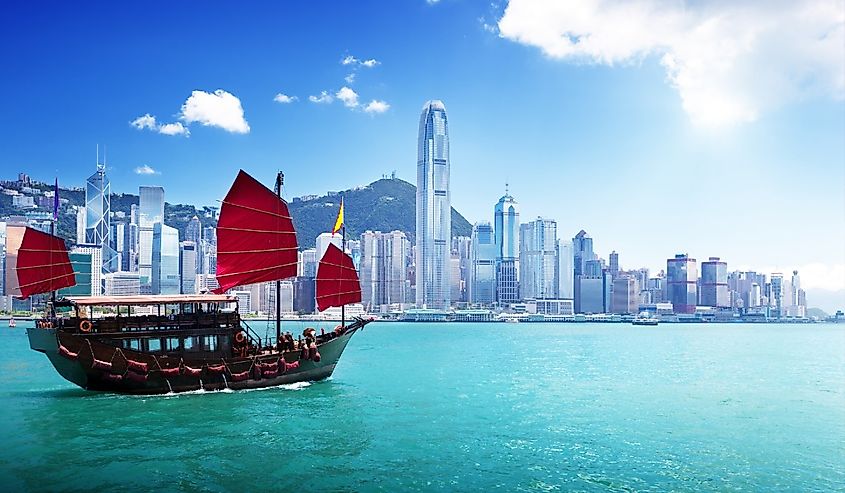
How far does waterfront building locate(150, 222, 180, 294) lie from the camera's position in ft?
532

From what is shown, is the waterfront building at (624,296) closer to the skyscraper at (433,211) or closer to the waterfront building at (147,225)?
the skyscraper at (433,211)

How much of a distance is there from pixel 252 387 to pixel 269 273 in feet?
16.5

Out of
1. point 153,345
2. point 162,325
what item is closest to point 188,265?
point 153,345

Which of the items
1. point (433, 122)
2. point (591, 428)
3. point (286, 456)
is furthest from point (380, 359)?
point (433, 122)

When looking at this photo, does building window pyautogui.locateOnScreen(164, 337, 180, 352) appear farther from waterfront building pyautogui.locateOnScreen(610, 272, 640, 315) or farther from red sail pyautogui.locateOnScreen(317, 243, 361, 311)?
waterfront building pyautogui.locateOnScreen(610, 272, 640, 315)

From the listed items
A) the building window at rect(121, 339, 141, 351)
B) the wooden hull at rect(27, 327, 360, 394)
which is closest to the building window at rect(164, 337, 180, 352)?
the wooden hull at rect(27, 327, 360, 394)

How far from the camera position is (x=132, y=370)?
2439cm

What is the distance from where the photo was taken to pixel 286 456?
16.9 m

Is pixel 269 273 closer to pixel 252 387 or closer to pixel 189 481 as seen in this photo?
pixel 252 387

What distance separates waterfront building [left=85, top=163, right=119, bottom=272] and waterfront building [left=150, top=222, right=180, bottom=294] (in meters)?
13.2

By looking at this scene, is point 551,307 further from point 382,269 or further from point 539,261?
point 382,269

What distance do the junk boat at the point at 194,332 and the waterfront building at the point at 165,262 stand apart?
137 metres

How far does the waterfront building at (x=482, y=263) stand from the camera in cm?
19612

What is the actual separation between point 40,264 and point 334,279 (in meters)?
12.5
